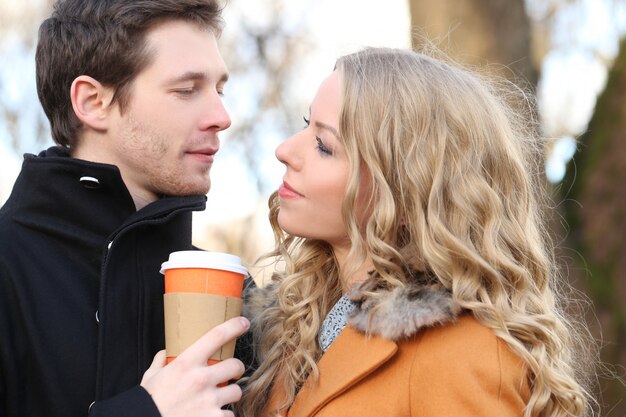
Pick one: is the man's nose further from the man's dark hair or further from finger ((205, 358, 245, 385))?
finger ((205, 358, 245, 385))

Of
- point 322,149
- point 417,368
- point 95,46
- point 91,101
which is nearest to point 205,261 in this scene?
point 322,149

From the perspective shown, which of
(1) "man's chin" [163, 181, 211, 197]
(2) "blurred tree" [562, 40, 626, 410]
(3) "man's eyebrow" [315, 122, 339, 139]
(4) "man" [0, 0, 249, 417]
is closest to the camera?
(4) "man" [0, 0, 249, 417]

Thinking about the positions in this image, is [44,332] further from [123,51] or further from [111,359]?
[123,51]

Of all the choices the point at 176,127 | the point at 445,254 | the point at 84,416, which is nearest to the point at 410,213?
the point at 445,254

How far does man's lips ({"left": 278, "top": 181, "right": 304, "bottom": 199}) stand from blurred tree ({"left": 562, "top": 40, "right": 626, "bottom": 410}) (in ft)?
16.7

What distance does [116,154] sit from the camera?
11.6ft

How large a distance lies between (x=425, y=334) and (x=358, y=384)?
28 cm

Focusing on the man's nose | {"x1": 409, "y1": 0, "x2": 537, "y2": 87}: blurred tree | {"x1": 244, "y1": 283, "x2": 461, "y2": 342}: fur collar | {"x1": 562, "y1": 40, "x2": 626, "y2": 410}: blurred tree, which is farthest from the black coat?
{"x1": 562, "y1": 40, "x2": 626, "y2": 410}: blurred tree

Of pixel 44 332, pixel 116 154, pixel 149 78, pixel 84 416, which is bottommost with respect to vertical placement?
pixel 84 416

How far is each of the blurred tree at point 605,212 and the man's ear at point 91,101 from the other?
5239 millimetres

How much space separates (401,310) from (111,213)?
44.1 inches

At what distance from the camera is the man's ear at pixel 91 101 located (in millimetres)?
3564

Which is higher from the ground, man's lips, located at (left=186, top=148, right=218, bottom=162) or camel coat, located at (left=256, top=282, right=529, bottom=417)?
man's lips, located at (left=186, top=148, right=218, bottom=162)

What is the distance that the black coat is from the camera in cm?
302
